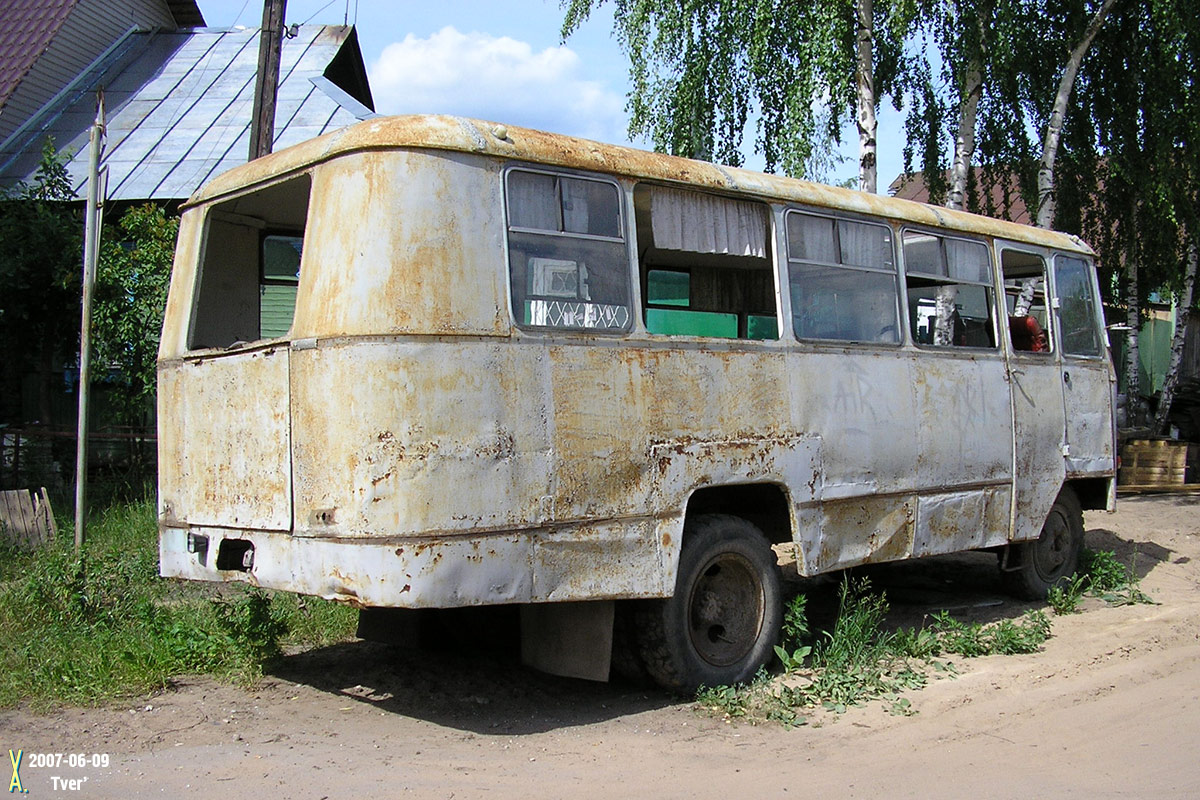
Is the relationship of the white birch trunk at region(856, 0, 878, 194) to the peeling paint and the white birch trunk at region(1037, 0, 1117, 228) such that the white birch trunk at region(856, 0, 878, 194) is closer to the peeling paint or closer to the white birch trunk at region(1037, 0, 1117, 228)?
the white birch trunk at region(1037, 0, 1117, 228)

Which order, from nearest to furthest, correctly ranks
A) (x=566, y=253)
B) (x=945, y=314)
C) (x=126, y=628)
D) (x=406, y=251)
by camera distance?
(x=406, y=251) < (x=566, y=253) < (x=126, y=628) < (x=945, y=314)

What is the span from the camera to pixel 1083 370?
874 centimetres

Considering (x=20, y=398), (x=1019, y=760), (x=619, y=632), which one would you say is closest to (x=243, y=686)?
(x=619, y=632)

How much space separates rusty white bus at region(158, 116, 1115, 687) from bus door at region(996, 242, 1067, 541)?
408 mm

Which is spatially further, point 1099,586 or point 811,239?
point 1099,586

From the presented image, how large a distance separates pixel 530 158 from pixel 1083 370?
572 centimetres

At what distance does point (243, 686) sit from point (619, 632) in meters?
2.12

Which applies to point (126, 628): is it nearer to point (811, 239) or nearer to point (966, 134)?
point (811, 239)

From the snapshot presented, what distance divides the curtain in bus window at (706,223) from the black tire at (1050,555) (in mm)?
3722

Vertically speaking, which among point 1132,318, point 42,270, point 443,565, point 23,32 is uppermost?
point 23,32

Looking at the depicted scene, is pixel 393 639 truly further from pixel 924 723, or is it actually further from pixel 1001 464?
pixel 1001 464

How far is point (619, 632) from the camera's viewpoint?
577cm

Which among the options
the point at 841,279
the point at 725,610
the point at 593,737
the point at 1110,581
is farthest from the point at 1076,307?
the point at 593,737

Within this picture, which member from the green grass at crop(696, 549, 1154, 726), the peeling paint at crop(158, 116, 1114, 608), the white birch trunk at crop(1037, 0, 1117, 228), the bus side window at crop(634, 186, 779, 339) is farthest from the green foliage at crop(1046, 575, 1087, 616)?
the white birch trunk at crop(1037, 0, 1117, 228)
